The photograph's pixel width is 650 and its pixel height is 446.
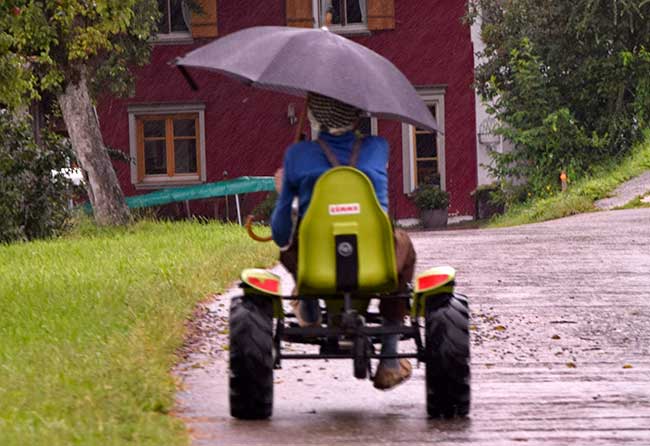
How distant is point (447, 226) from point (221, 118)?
5.39 meters

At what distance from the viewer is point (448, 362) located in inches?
282

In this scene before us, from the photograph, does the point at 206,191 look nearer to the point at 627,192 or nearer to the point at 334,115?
the point at 627,192

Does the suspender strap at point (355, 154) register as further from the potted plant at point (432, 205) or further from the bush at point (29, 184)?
the potted plant at point (432, 205)

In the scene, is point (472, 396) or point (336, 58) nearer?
point (336, 58)

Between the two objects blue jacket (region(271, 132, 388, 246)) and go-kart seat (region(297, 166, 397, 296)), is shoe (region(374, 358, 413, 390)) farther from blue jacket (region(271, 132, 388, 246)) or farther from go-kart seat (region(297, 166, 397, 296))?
blue jacket (region(271, 132, 388, 246))

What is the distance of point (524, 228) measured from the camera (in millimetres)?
21344

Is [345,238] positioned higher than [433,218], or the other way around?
[345,238]

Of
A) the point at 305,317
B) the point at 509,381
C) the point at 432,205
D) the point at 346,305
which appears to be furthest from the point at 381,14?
the point at 346,305

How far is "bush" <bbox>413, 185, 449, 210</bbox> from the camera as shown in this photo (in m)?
33.2

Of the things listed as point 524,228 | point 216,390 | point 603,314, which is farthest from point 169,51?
point 216,390

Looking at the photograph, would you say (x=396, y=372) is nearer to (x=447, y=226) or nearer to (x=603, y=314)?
(x=603, y=314)

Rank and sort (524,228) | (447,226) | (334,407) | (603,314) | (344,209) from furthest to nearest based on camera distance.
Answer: (447,226) < (524,228) < (603,314) < (334,407) < (344,209)

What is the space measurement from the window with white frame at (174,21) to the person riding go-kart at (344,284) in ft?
90.1

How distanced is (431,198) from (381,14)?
3988 mm
